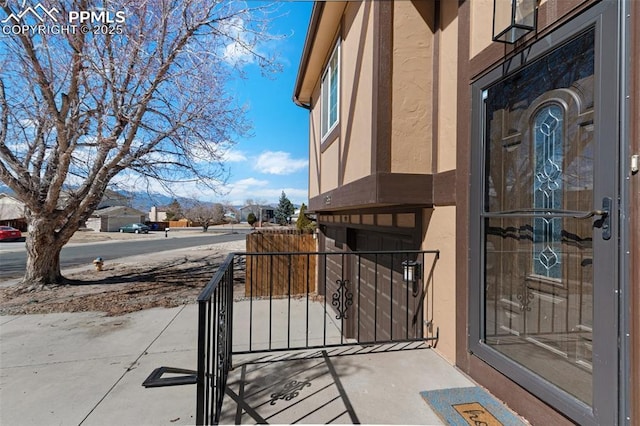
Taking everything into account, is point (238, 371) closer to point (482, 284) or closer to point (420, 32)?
point (482, 284)

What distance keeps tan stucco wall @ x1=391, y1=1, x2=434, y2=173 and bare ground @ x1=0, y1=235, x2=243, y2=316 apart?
203 inches

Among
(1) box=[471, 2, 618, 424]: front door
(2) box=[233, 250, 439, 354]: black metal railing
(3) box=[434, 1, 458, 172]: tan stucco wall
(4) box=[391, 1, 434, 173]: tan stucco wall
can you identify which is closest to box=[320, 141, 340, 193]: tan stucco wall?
(2) box=[233, 250, 439, 354]: black metal railing

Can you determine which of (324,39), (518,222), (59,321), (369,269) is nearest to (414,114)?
(518,222)

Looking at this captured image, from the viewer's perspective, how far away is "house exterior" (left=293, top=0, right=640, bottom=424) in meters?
1.39

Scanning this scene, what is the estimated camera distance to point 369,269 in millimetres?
4777

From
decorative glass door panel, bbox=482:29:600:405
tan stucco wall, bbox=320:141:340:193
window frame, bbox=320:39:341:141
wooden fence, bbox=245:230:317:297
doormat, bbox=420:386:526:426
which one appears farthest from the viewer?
wooden fence, bbox=245:230:317:297

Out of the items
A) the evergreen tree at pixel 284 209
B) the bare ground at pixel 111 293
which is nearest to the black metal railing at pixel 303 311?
the bare ground at pixel 111 293

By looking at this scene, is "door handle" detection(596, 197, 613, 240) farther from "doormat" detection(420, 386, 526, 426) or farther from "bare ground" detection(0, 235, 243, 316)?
"bare ground" detection(0, 235, 243, 316)

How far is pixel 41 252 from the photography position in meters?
7.49

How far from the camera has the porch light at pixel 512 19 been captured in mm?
1894

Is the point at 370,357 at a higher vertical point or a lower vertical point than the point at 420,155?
lower

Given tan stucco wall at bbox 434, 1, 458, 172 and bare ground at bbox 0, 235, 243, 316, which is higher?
tan stucco wall at bbox 434, 1, 458, 172

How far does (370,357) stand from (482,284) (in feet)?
3.72

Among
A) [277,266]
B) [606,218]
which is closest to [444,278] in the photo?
[606,218]
